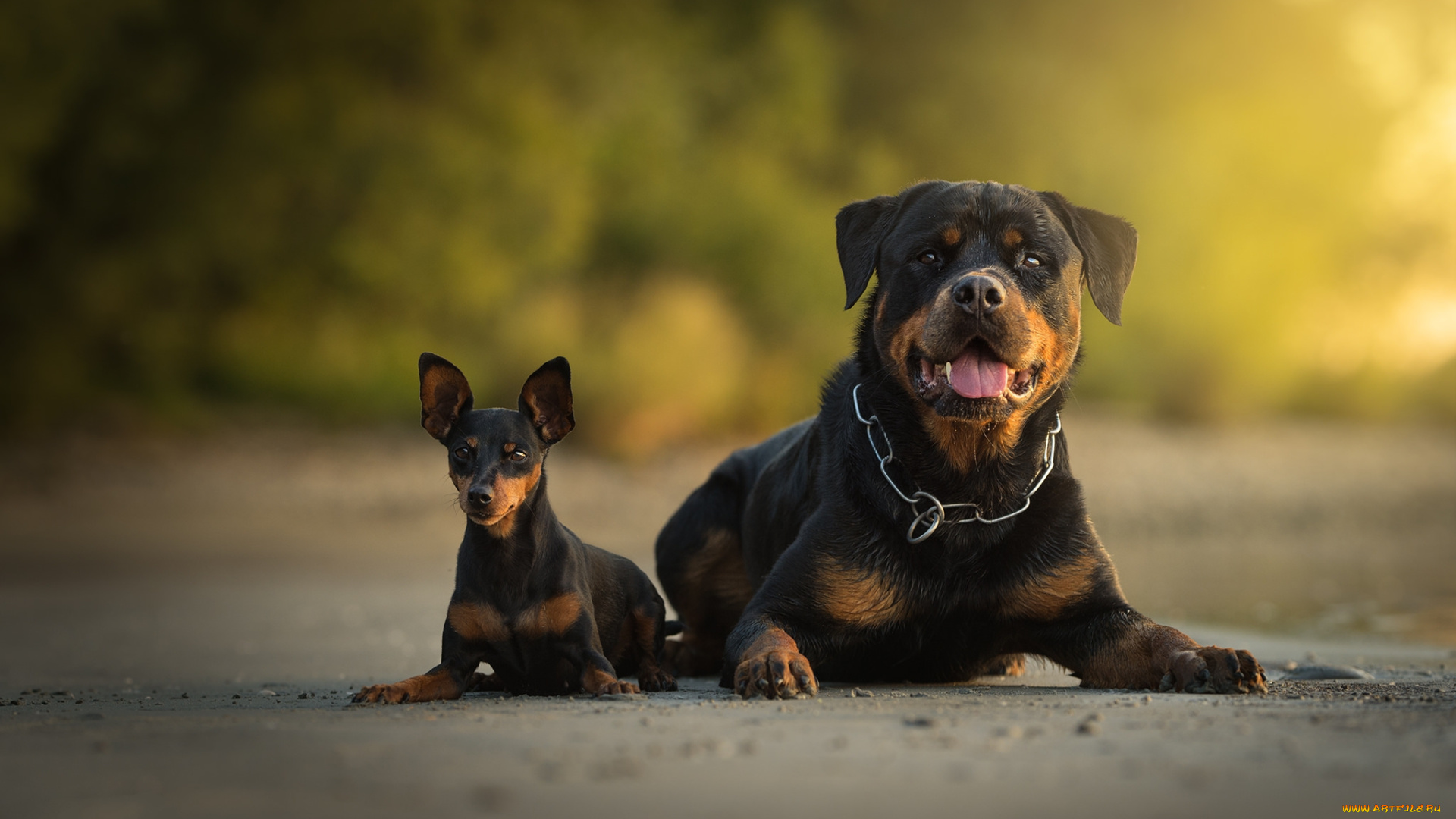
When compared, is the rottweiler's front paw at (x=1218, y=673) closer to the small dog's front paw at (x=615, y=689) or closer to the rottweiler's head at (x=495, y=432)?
the small dog's front paw at (x=615, y=689)

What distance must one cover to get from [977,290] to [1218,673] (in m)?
1.26

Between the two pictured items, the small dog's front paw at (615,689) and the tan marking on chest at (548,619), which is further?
the tan marking on chest at (548,619)

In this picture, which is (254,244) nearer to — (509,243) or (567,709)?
(509,243)

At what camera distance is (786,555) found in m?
4.23

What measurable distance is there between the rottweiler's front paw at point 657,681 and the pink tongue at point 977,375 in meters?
1.41

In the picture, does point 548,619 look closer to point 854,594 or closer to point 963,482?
point 854,594

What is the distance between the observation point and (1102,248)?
441 cm

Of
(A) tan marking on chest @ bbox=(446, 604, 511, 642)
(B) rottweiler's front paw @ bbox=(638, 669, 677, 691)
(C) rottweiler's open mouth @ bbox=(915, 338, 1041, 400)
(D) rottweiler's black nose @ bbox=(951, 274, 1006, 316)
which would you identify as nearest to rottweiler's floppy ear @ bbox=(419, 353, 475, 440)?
(A) tan marking on chest @ bbox=(446, 604, 511, 642)

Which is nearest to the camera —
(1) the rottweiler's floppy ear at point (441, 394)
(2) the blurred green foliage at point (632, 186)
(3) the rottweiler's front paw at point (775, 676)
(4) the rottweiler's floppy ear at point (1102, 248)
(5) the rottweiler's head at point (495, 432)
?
(3) the rottweiler's front paw at point (775, 676)

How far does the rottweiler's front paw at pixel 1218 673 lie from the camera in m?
3.63

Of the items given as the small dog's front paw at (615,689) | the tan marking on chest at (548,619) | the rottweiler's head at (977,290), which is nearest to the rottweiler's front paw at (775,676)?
the small dog's front paw at (615,689)

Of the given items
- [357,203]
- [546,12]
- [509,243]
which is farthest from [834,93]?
[357,203]

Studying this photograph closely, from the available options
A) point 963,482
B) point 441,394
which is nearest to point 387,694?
point 441,394

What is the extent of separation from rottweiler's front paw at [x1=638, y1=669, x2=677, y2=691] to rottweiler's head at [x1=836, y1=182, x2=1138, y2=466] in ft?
4.06
